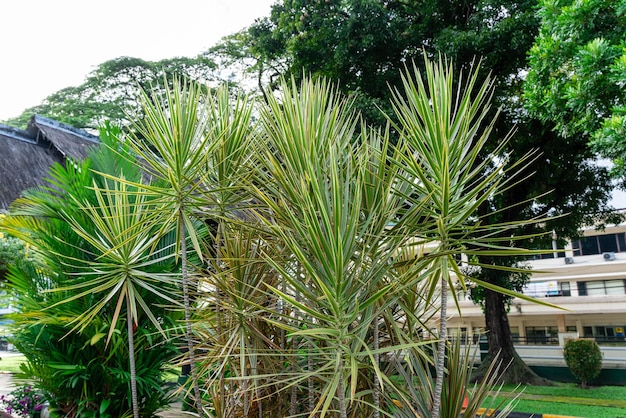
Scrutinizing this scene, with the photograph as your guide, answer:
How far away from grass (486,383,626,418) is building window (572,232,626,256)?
1258cm

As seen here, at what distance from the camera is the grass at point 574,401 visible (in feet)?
23.7

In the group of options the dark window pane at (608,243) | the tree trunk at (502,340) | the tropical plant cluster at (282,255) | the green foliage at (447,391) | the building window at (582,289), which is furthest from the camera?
the dark window pane at (608,243)

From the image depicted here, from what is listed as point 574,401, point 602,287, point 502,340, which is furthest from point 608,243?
point 574,401

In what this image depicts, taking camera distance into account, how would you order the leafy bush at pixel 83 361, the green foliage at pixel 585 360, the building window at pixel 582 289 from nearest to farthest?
1. the leafy bush at pixel 83 361
2. the green foliage at pixel 585 360
3. the building window at pixel 582 289

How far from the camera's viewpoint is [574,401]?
843 centimetres

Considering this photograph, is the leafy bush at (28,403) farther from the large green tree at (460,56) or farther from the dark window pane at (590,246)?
the dark window pane at (590,246)

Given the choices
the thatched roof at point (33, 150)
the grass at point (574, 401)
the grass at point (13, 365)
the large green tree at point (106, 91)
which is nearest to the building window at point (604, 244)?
the grass at point (574, 401)

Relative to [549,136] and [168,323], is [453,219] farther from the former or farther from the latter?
[549,136]

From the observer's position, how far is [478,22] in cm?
802

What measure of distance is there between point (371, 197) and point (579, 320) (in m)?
21.5

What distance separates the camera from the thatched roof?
8883mm

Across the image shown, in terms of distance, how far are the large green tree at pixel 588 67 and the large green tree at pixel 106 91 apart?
1630 centimetres

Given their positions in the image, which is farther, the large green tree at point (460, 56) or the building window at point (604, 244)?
the building window at point (604, 244)

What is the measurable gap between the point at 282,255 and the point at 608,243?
74.1 feet
